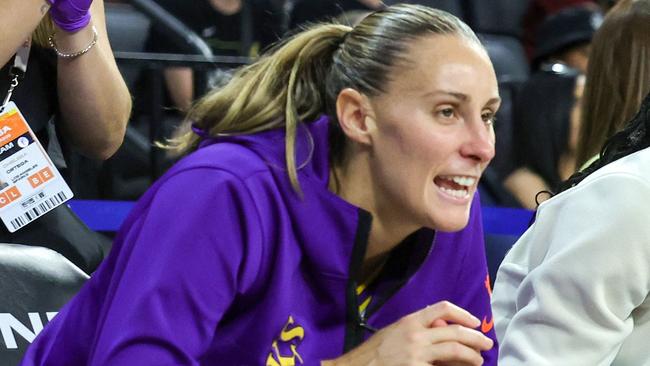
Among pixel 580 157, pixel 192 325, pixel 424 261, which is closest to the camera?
pixel 192 325

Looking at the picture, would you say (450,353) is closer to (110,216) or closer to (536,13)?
(110,216)

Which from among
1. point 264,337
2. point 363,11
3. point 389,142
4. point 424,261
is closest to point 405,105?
point 389,142

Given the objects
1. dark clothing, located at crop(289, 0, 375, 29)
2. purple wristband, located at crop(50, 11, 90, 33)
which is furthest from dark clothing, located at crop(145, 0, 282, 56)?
purple wristband, located at crop(50, 11, 90, 33)

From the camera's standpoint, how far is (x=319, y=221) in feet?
6.96

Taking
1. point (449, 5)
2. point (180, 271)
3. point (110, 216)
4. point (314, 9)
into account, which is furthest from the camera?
point (449, 5)

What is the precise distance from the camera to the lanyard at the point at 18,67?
100 inches

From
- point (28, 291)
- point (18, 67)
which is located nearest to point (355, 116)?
point (28, 291)

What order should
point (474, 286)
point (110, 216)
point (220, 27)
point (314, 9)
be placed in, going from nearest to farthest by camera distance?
point (474, 286)
point (110, 216)
point (314, 9)
point (220, 27)

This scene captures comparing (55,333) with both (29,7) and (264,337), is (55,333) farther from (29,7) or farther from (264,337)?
(29,7)

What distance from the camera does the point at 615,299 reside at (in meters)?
2.10

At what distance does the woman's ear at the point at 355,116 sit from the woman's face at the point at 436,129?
0.01 m

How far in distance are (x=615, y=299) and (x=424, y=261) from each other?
34 centimetres

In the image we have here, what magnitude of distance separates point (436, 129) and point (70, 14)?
2.67ft

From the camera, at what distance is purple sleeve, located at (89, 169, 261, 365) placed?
6.32 feet
